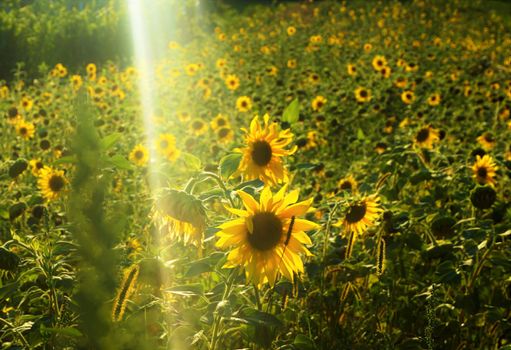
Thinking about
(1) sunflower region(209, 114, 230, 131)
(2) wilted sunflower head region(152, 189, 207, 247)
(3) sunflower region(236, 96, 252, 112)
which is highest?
(2) wilted sunflower head region(152, 189, 207, 247)

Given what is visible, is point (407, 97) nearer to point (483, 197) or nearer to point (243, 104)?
point (243, 104)

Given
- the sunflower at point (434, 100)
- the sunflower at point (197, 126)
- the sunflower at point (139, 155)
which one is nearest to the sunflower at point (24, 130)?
the sunflower at point (139, 155)

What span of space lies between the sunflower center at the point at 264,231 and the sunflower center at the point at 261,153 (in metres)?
0.58

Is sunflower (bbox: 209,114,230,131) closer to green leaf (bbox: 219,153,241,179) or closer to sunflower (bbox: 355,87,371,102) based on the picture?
sunflower (bbox: 355,87,371,102)

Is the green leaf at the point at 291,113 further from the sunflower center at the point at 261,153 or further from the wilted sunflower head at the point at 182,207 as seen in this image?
the wilted sunflower head at the point at 182,207

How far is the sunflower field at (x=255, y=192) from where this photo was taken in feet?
4.16

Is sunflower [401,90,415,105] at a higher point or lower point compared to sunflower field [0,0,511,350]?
lower

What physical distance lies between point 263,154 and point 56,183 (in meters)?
1.63

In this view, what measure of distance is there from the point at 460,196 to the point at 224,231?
4.52 ft

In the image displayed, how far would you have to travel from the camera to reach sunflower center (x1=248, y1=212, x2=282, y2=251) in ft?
4.55

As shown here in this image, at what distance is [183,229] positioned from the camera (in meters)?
1.54

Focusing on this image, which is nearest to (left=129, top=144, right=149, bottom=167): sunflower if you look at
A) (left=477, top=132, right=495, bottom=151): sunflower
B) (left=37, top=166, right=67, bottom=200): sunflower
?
(left=37, top=166, right=67, bottom=200): sunflower

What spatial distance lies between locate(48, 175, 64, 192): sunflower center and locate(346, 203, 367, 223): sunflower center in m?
1.86

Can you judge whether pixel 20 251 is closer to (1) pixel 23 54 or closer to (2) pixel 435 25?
(1) pixel 23 54
